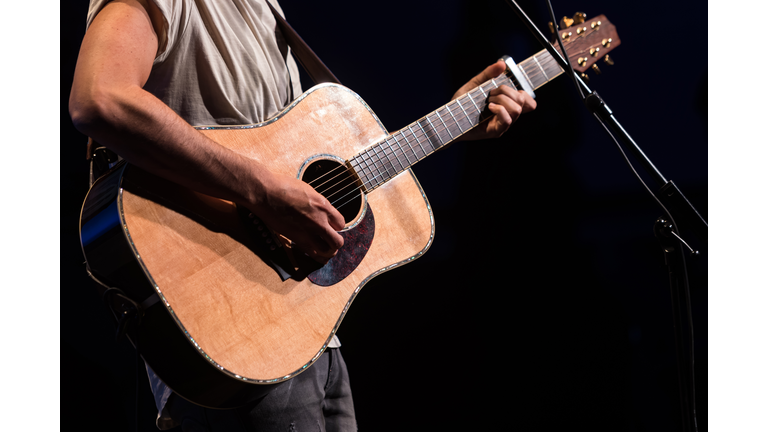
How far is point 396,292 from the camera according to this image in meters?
2.20

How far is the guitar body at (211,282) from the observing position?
2.97 ft

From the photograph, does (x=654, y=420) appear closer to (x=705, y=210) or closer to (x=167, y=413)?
(x=705, y=210)

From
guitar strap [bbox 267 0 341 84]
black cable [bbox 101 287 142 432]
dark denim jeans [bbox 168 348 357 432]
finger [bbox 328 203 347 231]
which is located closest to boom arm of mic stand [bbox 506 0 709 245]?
finger [bbox 328 203 347 231]

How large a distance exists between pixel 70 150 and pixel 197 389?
4.45 feet

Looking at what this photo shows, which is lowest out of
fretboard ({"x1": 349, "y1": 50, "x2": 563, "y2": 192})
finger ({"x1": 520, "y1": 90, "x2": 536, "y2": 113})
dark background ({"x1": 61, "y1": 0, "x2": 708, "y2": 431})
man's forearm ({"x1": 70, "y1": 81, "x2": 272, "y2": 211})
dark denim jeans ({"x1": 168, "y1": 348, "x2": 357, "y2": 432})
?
dark background ({"x1": 61, "y1": 0, "x2": 708, "y2": 431})

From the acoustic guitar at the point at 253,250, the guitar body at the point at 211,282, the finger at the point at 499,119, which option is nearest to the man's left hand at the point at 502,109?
the finger at the point at 499,119

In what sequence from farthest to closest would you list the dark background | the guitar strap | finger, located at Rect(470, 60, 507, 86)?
the dark background
finger, located at Rect(470, 60, 507, 86)
the guitar strap

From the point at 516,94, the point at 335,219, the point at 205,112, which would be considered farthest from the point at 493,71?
the point at 205,112

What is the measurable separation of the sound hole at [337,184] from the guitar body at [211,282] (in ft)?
0.13

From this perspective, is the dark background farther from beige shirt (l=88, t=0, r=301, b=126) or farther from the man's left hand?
beige shirt (l=88, t=0, r=301, b=126)

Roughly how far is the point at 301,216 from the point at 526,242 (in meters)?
1.54

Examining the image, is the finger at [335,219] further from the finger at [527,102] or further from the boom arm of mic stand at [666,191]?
the finger at [527,102]

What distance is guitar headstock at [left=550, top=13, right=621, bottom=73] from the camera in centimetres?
170

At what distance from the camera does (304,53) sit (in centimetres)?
152
